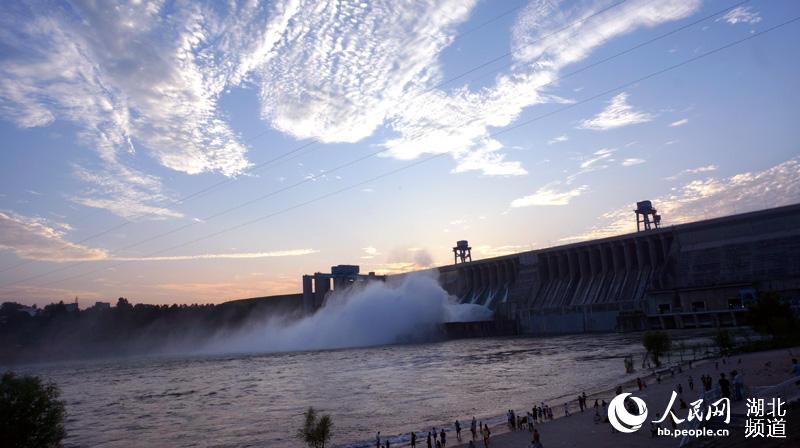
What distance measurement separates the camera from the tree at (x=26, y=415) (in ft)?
73.2

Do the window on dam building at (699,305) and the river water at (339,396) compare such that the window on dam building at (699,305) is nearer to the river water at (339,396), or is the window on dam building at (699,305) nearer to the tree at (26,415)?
the river water at (339,396)

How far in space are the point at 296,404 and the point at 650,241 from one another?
245 ft

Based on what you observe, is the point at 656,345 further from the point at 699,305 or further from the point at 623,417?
the point at 699,305

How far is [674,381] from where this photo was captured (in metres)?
33.6

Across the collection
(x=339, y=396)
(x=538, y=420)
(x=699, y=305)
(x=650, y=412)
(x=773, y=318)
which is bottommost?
(x=339, y=396)

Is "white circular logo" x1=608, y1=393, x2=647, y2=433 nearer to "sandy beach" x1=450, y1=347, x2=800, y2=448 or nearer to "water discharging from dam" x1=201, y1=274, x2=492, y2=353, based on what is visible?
"sandy beach" x1=450, y1=347, x2=800, y2=448

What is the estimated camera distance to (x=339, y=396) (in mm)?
43750

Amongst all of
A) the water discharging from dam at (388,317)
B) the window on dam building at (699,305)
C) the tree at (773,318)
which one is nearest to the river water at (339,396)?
the tree at (773,318)

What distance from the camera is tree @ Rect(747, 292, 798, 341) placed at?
44.5m

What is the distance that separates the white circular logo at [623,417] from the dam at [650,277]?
172 feet

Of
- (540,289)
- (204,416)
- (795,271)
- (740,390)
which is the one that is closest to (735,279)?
(795,271)

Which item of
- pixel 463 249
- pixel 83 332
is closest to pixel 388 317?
pixel 463 249

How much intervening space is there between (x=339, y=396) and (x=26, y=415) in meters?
24.6

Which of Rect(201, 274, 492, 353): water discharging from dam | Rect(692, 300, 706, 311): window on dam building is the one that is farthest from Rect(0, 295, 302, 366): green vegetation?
Rect(692, 300, 706, 311): window on dam building
